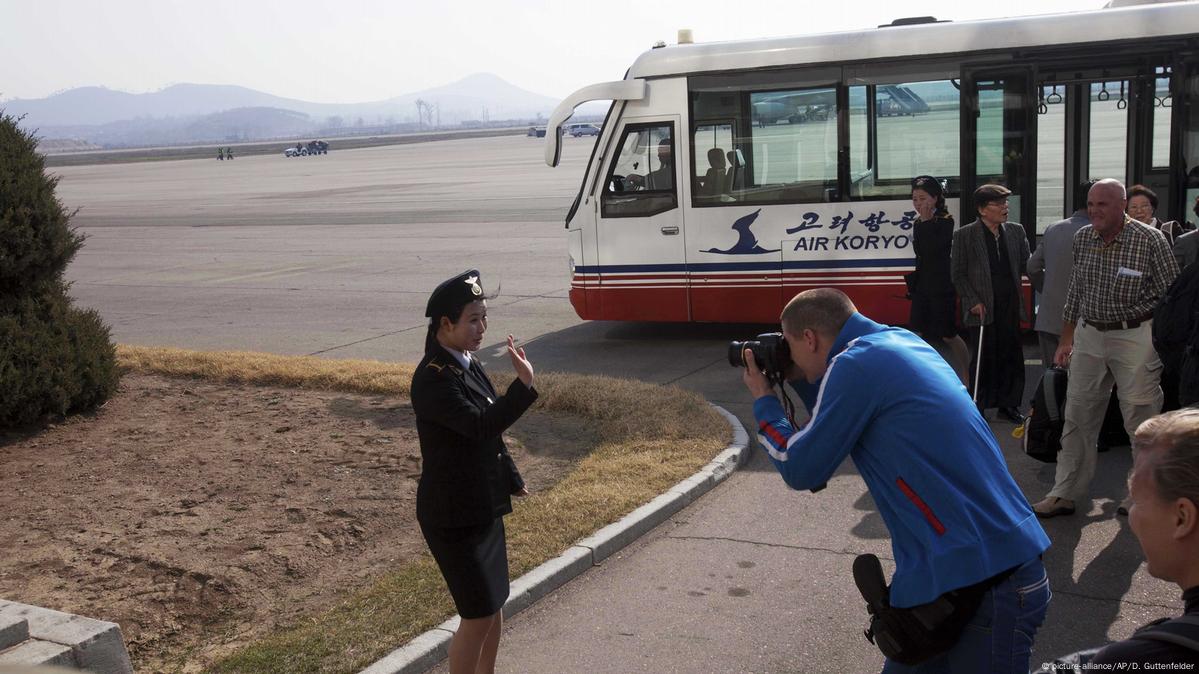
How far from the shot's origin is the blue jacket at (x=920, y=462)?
10.4ft

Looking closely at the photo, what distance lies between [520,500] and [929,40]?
6931 mm

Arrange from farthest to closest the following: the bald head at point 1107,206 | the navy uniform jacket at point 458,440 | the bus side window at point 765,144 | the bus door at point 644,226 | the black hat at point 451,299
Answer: the bus door at point 644,226 < the bus side window at point 765,144 < the bald head at point 1107,206 < the black hat at point 451,299 < the navy uniform jacket at point 458,440

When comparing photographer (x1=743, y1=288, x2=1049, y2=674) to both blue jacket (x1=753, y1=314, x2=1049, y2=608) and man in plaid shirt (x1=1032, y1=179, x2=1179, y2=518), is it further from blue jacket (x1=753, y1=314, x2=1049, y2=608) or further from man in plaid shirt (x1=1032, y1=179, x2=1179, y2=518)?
man in plaid shirt (x1=1032, y1=179, x2=1179, y2=518)

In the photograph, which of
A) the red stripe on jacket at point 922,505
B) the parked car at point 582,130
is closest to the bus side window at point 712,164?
the red stripe on jacket at point 922,505

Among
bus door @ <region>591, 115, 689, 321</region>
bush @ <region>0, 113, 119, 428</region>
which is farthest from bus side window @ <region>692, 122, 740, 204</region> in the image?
bush @ <region>0, 113, 119, 428</region>

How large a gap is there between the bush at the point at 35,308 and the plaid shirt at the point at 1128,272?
25.6ft

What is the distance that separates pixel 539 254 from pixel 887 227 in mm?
11236

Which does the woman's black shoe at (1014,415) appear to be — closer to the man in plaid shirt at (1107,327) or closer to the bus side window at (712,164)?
the man in plaid shirt at (1107,327)

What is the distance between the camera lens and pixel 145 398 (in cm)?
1051

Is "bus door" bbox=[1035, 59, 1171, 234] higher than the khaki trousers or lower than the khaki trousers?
higher

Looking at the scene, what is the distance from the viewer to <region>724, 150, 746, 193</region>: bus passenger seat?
12.2 m

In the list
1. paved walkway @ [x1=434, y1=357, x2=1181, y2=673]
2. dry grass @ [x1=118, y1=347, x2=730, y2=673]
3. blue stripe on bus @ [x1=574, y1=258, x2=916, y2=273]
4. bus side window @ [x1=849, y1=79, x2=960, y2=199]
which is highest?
bus side window @ [x1=849, y1=79, x2=960, y2=199]

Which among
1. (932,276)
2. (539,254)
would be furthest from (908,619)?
→ (539,254)

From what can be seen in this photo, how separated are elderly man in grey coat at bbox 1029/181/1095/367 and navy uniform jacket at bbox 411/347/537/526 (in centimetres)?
476
